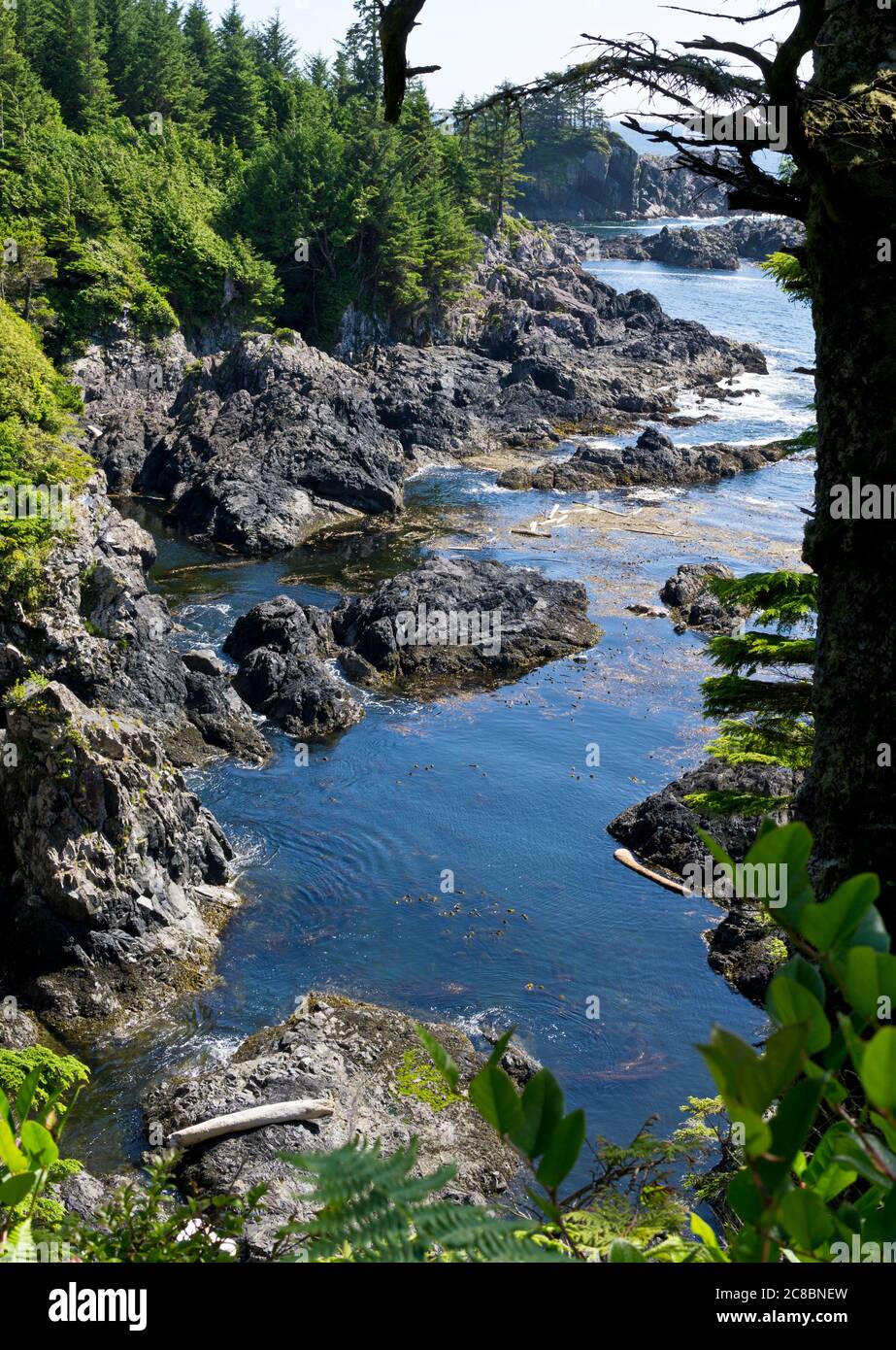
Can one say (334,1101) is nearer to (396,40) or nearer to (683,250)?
(396,40)

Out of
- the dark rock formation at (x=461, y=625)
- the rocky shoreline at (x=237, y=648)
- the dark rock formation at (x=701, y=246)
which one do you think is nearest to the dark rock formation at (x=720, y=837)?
the rocky shoreline at (x=237, y=648)

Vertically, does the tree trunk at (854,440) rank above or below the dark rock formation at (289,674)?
above

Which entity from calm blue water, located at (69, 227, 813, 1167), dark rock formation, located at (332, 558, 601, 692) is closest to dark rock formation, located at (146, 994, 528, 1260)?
calm blue water, located at (69, 227, 813, 1167)

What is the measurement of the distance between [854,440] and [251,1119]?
10.7 meters

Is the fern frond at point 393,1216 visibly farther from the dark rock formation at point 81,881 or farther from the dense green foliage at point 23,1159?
the dark rock formation at point 81,881

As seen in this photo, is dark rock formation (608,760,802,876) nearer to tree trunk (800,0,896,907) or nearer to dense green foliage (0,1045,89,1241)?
tree trunk (800,0,896,907)

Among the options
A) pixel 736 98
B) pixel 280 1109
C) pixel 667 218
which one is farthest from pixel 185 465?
pixel 667 218

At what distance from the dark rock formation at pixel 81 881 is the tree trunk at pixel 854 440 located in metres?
12.8

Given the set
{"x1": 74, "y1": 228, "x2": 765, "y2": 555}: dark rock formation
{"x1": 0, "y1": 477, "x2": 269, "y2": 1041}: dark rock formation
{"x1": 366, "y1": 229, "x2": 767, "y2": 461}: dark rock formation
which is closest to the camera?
{"x1": 0, "y1": 477, "x2": 269, "y2": 1041}: dark rock formation

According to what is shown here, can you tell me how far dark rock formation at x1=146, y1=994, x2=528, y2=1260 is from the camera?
486 inches

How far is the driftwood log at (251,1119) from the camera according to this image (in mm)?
12547

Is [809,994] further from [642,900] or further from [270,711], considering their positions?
[270,711]

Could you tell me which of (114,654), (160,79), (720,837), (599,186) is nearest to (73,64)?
(160,79)

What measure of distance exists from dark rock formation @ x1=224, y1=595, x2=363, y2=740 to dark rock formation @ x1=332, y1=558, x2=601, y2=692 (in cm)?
166
